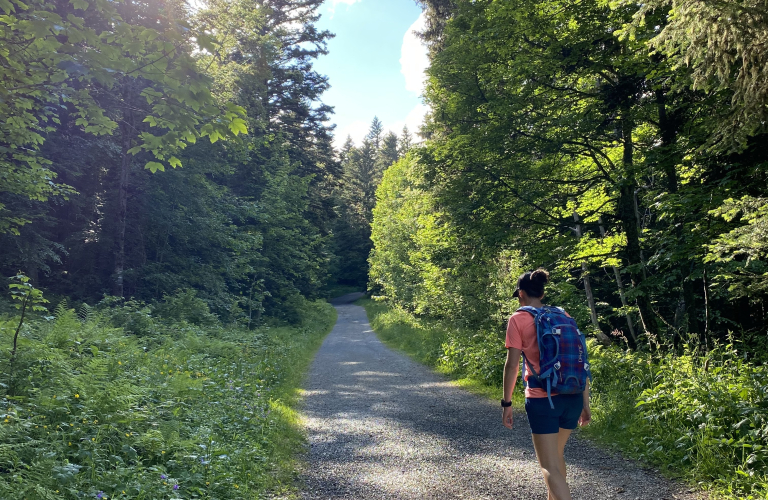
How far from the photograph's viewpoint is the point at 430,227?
16.4m

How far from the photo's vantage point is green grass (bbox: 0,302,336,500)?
363 cm

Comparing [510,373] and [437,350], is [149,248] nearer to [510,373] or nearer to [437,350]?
[437,350]

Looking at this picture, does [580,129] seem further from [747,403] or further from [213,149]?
[213,149]

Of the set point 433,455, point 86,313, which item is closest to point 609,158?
point 433,455

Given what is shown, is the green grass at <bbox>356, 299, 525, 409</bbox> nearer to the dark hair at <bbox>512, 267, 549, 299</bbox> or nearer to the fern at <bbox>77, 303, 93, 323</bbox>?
the dark hair at <bbox>512, 267, 549, 299</bbox>

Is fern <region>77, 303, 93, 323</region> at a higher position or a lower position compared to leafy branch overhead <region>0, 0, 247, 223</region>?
lower

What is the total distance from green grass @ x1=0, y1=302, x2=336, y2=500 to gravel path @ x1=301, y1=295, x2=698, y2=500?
1.72 feet

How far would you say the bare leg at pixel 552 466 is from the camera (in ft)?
11.2

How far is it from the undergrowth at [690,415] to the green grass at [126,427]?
13.4 ft

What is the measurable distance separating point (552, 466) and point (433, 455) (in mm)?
2403

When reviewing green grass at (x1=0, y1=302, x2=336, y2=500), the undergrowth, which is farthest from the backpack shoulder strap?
green grass at (x1=0, y1=302, x2=336, y2=500)

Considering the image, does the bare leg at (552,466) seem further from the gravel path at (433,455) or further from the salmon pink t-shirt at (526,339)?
the gravel path at (433,455)

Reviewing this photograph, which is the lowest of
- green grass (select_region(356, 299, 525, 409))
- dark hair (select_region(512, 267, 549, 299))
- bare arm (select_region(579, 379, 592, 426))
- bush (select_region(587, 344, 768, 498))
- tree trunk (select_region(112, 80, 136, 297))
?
Answer: green grass (select_region(356, 299, 525, 409))

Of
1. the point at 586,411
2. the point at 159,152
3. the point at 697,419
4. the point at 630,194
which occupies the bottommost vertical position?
the point at 697,419
